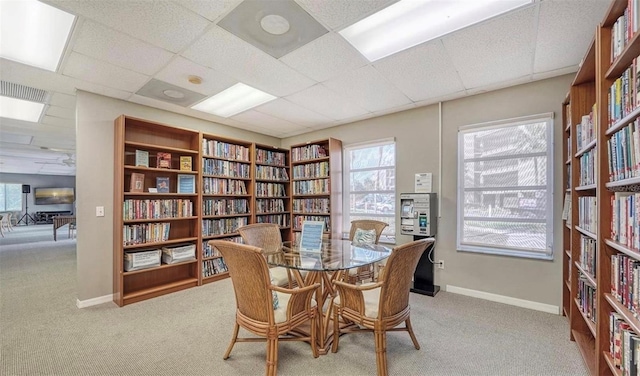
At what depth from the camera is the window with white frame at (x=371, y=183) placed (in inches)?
166

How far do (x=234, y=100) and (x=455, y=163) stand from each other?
309cm

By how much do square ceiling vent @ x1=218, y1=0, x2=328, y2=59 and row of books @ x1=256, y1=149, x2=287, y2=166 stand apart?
8.99ft

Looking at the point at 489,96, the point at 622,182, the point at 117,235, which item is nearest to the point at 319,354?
the point at 622,182

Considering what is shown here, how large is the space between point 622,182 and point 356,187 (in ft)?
11.3

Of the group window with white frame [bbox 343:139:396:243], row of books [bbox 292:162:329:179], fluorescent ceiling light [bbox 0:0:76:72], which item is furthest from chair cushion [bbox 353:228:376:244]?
fluorescent ceiling light [bbox 0:0:76:72]

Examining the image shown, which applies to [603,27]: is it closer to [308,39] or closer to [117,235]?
[308,39]

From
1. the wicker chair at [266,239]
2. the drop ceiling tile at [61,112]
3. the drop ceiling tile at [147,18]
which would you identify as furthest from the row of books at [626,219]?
the drop ceiling tile at [61,112]

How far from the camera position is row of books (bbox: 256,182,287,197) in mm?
4938

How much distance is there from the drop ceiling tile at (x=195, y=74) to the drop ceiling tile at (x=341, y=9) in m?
1.36

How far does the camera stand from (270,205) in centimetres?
514

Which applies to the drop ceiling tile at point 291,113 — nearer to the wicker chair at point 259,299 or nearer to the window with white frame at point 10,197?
the wicker chair at point 259,299

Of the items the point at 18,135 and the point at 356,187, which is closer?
the point at 356,187

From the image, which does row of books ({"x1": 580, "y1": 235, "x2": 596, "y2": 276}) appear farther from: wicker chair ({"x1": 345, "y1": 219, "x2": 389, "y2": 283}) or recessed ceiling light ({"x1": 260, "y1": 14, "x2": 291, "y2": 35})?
recessed ceiling light ({"x1": 260, "y1": 14, "x2": 291, "y2": 35})

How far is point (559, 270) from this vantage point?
9.55 feet
